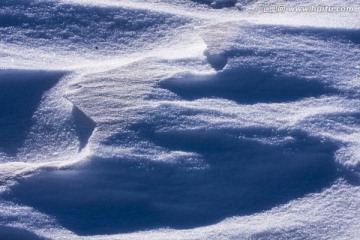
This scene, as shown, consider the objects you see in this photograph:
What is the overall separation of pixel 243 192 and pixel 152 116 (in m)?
0.28

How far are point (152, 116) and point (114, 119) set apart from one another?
9cm

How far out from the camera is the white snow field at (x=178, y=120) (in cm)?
118

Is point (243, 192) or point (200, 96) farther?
point (200, 96)

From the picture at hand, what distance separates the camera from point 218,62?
1450 mm

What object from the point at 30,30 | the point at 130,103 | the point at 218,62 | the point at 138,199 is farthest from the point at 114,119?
the point at 30,30

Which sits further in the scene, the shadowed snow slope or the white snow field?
the shadowed snow slope

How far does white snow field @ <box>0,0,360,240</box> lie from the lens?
1177 mm

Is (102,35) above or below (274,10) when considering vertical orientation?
below

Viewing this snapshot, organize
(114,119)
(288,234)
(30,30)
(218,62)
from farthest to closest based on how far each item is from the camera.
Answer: (30,30)
(218,62)
(114,119)
(288,234)

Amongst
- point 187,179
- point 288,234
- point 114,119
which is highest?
point 114,119

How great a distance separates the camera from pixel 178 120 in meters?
1.32

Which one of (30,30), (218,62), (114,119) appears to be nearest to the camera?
(114,119)

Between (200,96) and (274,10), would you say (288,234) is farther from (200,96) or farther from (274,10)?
(274,10)

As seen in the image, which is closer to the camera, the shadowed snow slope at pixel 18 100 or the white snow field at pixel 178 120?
the white snow field at pixel 178 120
